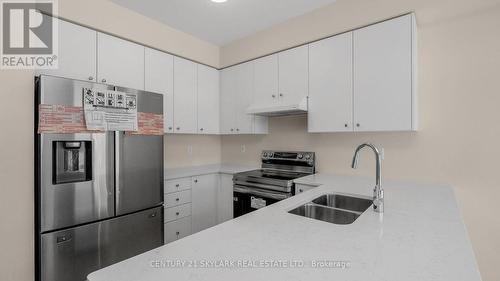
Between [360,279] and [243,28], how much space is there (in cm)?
282

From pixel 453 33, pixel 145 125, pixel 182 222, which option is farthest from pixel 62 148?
pixel 453 33

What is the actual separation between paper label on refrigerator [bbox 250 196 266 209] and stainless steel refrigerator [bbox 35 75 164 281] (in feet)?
3.13

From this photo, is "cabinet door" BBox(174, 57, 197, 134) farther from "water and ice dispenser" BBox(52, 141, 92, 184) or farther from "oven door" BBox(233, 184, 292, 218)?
"water and ice dispenser" BBox(52, 141, 92, 184)

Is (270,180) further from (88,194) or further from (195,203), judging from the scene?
(88,194)

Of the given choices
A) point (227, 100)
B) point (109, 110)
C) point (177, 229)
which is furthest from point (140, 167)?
point (227, 100)

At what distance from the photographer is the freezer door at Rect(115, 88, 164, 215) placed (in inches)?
74.0

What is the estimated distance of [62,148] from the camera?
1.61 meters

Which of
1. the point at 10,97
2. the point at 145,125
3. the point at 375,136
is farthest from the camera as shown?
the point at 375,136

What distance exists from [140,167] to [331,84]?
1.91 meters

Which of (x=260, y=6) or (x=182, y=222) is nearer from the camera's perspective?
(x=260, y=6)

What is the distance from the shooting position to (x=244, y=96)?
9.86 ft

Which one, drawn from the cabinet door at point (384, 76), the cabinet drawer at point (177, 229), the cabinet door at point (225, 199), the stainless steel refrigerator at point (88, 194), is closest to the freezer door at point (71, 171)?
the stainless steel refrigerator at point (88, 194)

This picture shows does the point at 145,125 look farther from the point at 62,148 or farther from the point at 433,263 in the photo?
the point at 433,263

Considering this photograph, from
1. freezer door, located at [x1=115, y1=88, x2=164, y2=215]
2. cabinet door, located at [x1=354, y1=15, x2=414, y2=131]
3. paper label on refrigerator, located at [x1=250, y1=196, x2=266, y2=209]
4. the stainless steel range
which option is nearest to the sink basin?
the stainless steel range
